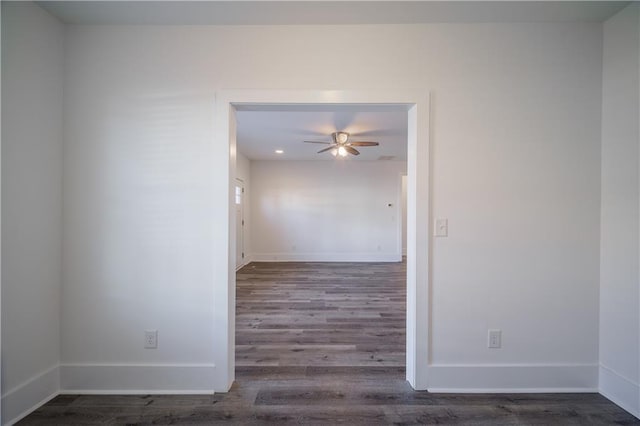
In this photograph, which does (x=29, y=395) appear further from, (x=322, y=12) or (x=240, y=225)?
(x=240, y=225)

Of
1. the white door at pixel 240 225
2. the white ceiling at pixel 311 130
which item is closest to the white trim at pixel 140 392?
the white ceiling at pixel 311 130

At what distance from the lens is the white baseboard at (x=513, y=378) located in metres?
1.72

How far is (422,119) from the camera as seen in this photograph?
1714 mm

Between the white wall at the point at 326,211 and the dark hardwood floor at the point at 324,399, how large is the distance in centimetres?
382

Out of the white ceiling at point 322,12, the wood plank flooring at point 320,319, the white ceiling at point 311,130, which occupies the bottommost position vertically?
the wood plank flooring at point 320,319

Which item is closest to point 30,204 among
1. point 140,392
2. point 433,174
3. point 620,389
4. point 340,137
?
point 140,392

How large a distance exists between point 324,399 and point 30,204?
214cm

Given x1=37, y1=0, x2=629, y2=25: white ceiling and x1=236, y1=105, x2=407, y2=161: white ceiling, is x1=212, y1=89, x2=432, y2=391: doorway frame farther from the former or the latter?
x1=236, y1=105, x2=407, y2=161: white ceiling

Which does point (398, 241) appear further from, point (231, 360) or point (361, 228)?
point (231, 360)

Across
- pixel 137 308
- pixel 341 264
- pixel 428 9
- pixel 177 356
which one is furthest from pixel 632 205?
pixel 341 264

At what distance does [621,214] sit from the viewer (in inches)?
63.6

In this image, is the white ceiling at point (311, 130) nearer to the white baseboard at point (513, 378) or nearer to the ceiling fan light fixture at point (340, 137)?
the ceiling fan light fixture at point (340, 137)

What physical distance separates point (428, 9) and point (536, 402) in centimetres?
253

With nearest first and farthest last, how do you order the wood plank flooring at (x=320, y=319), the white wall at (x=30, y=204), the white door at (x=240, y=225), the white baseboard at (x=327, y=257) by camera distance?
1. the white wall at (x=30, y=204)
2. the wood plank flooring at (x=320, y=319)
3. the white door at (x=240, y=225)
4. the white baseboard at (x=327, y=257)
